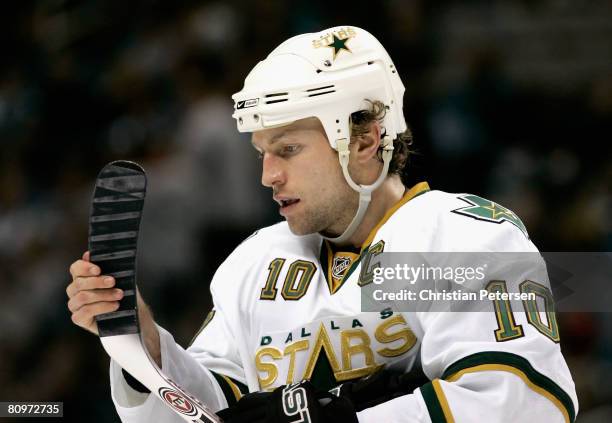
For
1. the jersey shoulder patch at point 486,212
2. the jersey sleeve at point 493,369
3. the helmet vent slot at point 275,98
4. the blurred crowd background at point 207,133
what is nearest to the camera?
the jersey sleeve at point 493,369

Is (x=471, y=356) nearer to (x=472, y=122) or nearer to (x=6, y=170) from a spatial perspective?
(x=472, y=122)

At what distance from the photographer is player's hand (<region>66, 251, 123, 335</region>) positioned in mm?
2305

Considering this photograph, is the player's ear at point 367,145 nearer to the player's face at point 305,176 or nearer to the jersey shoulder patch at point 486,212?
the player's face at point 305,176

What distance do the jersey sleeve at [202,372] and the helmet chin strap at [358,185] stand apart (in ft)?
1.20

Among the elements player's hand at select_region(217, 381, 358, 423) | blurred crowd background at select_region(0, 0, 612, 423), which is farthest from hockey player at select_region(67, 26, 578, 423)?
blurred crowd background at select_region(0, 0, 612, 423)

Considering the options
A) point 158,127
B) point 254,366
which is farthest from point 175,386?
point 158,127

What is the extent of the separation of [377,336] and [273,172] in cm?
50

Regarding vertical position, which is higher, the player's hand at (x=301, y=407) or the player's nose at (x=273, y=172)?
the player's nose at (x=273, y=172)

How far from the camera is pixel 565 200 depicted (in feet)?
14.7

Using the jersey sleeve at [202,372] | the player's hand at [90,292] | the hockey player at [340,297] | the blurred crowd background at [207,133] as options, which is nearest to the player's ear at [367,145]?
the hockey player at [340,297]

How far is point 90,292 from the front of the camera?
2.32 metres

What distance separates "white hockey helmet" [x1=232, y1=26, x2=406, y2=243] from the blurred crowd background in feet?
5.47

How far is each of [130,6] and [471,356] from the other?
3703mm

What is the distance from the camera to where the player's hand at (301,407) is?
2238 mm
